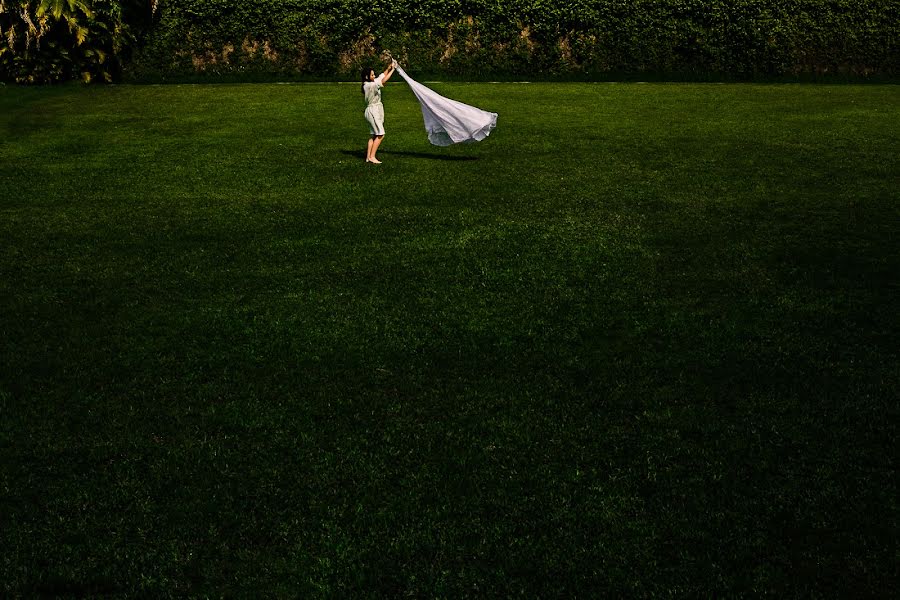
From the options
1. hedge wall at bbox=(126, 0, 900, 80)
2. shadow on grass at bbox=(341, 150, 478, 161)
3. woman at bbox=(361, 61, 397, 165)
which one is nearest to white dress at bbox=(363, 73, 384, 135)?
woman at bbox=(361, 61, 397, 165)

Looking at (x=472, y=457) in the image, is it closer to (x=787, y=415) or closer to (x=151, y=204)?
(x=787, y=415)

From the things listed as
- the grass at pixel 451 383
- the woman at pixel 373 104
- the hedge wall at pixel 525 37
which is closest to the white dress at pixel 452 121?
the woman at pixel 373 104

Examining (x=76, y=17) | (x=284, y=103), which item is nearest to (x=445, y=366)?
(x=284, y=103)

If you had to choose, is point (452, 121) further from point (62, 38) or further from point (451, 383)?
point (62, 38)

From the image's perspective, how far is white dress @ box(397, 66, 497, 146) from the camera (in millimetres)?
13977

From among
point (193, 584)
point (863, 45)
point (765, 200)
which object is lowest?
point (193, 584)

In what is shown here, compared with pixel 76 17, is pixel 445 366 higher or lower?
lower

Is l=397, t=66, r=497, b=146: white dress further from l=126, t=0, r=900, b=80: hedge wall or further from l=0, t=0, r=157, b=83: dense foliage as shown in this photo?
l=0, t=0, r=157, b=83: dense foliage

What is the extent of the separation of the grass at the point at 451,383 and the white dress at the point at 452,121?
132 centimetres

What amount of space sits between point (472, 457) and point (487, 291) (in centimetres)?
295

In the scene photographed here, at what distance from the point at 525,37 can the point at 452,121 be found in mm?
14837

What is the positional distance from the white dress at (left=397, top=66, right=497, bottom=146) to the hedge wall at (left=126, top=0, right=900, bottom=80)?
46.4 feet

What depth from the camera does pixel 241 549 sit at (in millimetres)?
4285

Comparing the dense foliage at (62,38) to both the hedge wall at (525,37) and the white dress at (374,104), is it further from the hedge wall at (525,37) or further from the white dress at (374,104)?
the white dress at (374,104)
